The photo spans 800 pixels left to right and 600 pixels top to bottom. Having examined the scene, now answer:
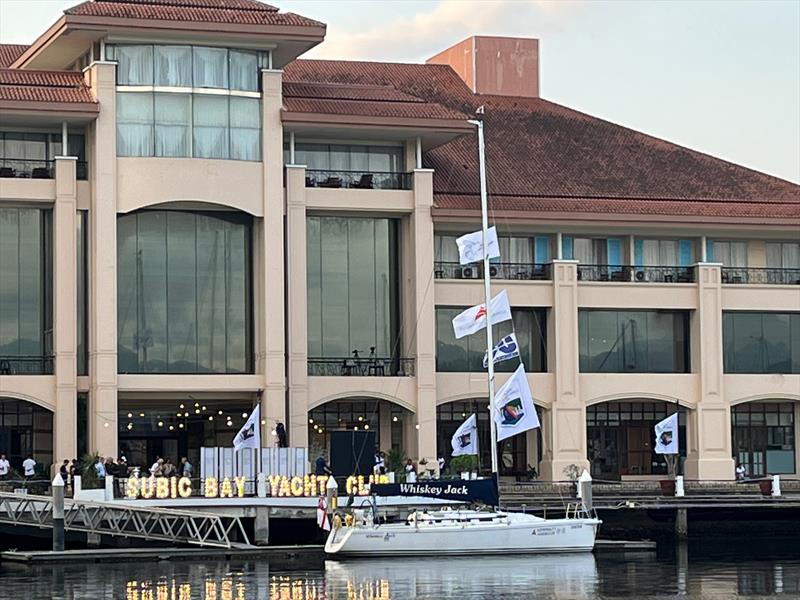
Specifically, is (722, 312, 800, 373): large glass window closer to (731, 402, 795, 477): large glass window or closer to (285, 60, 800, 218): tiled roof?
(731, 402, 795, 477): large glass window

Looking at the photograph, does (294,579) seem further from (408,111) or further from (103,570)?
(408,111)

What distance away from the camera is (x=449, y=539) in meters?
61.1

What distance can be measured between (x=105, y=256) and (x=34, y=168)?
4404 mm

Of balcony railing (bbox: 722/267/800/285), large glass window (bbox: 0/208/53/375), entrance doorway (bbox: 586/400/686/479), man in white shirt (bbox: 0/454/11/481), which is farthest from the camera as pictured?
balcony railing (bbox: 722/267/800/285)

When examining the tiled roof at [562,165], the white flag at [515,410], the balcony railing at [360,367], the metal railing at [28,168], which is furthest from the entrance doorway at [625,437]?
the metal railing at [28,168]

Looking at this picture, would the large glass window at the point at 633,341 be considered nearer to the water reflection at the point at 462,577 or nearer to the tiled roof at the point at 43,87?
the water reflection at the point at 462,577

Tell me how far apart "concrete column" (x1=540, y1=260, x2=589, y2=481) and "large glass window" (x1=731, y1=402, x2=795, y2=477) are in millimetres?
8208

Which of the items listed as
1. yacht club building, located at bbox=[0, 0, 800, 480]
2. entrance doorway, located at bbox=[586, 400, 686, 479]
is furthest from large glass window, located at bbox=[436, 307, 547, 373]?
entrance doorway, located at bbox=[586, 400, 686, 479]

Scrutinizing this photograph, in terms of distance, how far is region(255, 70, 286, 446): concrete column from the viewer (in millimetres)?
71125

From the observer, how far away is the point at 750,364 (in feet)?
267

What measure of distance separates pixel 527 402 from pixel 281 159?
15087 millimetres

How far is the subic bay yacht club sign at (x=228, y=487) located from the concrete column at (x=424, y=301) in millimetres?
9351

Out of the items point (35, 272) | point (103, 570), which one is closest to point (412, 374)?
point (35, 272)

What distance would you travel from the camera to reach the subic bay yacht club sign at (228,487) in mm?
63500
